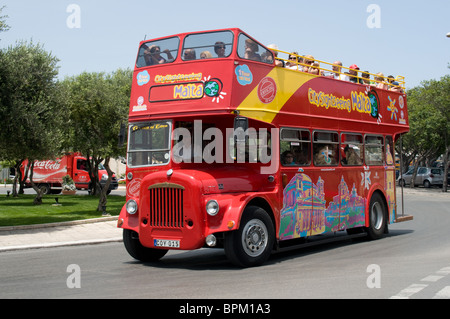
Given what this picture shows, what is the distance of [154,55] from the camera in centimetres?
1034

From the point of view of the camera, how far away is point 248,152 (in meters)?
10.1

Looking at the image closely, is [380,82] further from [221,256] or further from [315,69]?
[221,256]

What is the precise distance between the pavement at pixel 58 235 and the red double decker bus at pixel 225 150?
4.15m

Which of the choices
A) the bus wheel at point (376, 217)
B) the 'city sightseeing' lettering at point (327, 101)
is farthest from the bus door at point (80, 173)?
the 'city sightseeing' lettering at point (327, 101)

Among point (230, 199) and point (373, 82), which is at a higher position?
point (373, 82)

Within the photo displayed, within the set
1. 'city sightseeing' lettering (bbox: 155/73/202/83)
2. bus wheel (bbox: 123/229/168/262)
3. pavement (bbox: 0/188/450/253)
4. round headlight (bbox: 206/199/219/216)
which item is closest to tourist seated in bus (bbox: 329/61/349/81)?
'city sightseeing' lettering (bbox: 155/73/202/83)

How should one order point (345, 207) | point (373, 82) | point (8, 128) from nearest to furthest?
1. point (345, 207)
2. point (373, 82)
3. point (8, 128)

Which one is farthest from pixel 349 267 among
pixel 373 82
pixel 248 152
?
pixel 373 82

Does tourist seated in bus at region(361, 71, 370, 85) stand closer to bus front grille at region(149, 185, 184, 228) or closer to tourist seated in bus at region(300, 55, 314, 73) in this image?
tourist seated in bus at region(300, 55, 314, 73)

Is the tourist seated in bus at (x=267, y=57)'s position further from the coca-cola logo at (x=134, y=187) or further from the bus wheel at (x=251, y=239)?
the coca-cola logo at (x=134, y=187)

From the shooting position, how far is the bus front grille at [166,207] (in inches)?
360

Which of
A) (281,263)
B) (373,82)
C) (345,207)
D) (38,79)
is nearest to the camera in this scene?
(281,263)

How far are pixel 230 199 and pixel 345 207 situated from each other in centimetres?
396
